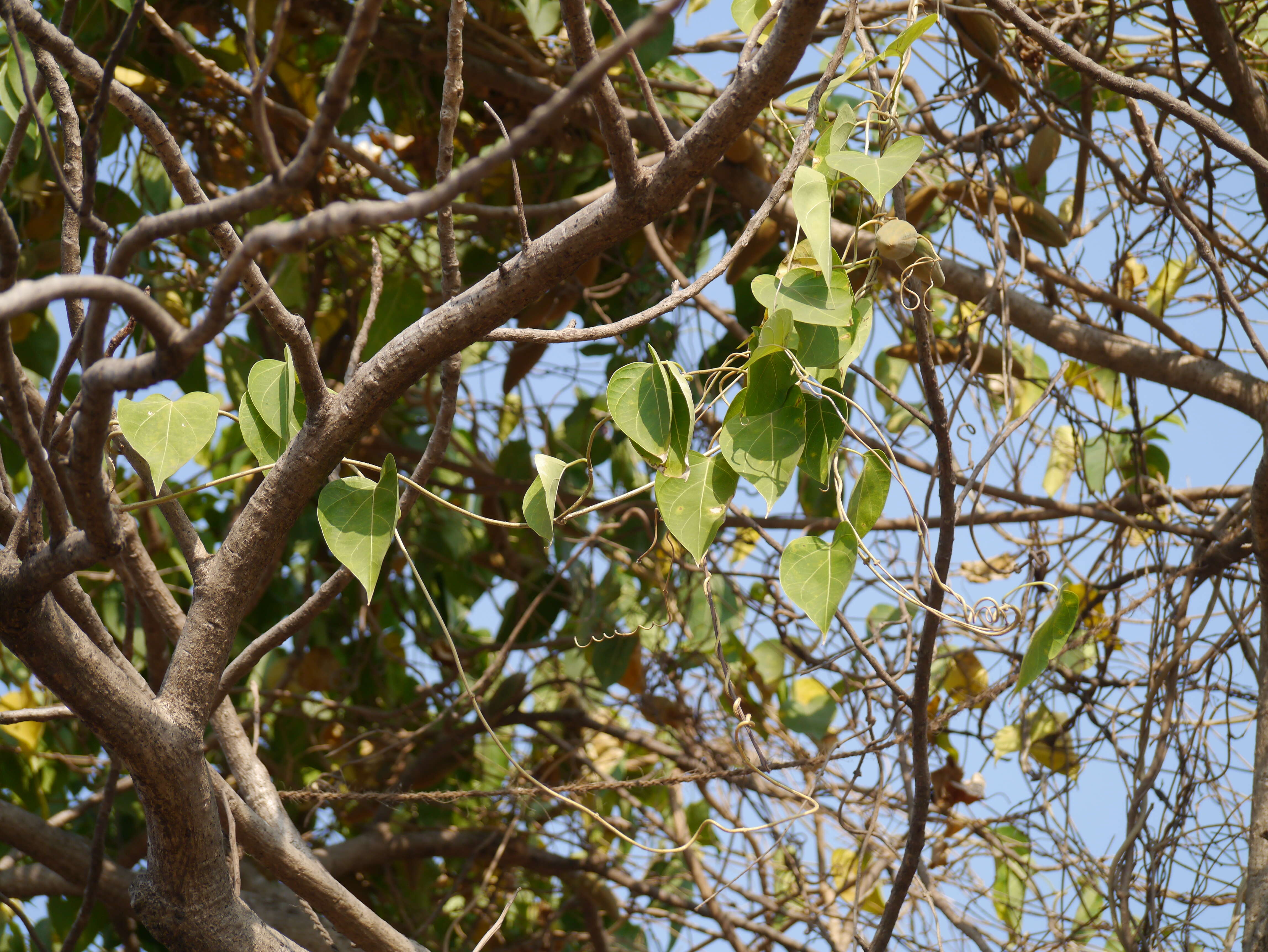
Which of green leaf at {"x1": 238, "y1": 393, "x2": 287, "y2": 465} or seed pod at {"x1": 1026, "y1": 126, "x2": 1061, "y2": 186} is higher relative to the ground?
seed pod at {"x1": 1026, "y1": 126, "x2": 1061, "y2": 186}

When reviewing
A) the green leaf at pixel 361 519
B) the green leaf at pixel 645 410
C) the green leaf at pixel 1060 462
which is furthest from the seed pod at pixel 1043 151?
the green leaf at pixel 361 519

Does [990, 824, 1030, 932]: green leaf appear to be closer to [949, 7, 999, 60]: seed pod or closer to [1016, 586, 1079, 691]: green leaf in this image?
[1016, 586, 1079, 691]: green leaf

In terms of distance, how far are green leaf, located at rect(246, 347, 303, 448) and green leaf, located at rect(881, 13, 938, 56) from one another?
440 millimetres

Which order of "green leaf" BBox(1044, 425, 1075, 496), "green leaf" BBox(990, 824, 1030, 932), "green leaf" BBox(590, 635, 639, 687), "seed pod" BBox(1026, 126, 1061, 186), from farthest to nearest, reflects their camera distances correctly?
"green leaf" BBox(1044, 425, 1075, 496) < "green leaf" BBox(590, 635, 639, 687) < "green leaf" BBox(990, 824, 1030, 932) < "seed pod" BBox(1026, 126, 1061, 186)

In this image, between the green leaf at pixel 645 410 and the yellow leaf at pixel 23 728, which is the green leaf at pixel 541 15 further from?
the yellow leaf at pixel 23 728

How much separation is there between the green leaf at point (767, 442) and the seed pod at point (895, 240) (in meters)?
0.11

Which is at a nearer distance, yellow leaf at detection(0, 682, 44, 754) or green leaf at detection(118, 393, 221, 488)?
green leaf at detection(118, 393, 221, 488)

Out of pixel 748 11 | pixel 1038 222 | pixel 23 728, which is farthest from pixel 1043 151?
pixel 23 728

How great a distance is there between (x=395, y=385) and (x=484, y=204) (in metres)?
1.16

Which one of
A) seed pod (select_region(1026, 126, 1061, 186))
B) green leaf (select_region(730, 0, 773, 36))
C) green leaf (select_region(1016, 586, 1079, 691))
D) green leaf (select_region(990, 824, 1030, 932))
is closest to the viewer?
green leaf (select_region(1016, 586, 1079, 691))

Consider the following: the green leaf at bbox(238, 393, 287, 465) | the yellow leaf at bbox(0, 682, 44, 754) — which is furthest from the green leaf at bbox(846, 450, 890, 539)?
the yellow leaf at bbox(0, 682, 44, 754)

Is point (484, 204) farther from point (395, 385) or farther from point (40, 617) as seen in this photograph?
point (40, 617)

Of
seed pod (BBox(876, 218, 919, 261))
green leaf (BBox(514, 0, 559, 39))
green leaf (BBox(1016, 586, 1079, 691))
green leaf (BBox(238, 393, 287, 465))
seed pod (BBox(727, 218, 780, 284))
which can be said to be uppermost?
green leaf (BBox(514, 0, 559, 39))

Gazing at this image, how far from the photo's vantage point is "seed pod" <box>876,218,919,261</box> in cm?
65
